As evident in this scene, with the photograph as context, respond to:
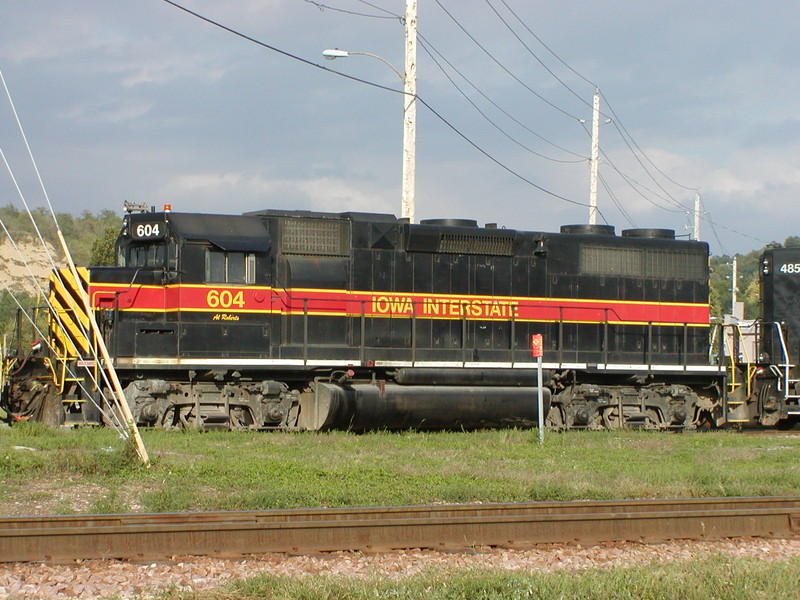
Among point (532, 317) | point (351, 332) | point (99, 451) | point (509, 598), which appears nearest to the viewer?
point (509, 598)

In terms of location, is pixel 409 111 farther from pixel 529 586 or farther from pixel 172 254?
pixel 529 586

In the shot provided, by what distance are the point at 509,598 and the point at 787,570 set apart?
2.30 m

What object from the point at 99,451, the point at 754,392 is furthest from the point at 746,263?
the point at 99,451

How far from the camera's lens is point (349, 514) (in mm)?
8484

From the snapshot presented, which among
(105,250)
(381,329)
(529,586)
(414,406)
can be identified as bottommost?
(529,586)

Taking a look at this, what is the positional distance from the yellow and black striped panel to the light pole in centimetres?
635

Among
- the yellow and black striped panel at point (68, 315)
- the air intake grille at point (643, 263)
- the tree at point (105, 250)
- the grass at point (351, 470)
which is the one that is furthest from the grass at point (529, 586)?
the tree at point (105, 250)

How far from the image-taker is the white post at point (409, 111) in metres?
18.6

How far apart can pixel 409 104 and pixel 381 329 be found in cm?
515

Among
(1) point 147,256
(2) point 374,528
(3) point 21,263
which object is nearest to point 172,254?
(1) point 147,256

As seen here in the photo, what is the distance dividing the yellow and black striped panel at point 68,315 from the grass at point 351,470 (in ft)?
5.17

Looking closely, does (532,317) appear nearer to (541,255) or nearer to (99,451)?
(541,255)

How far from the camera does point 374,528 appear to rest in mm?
7965

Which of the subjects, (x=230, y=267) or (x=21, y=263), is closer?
(x=230, y=267)
